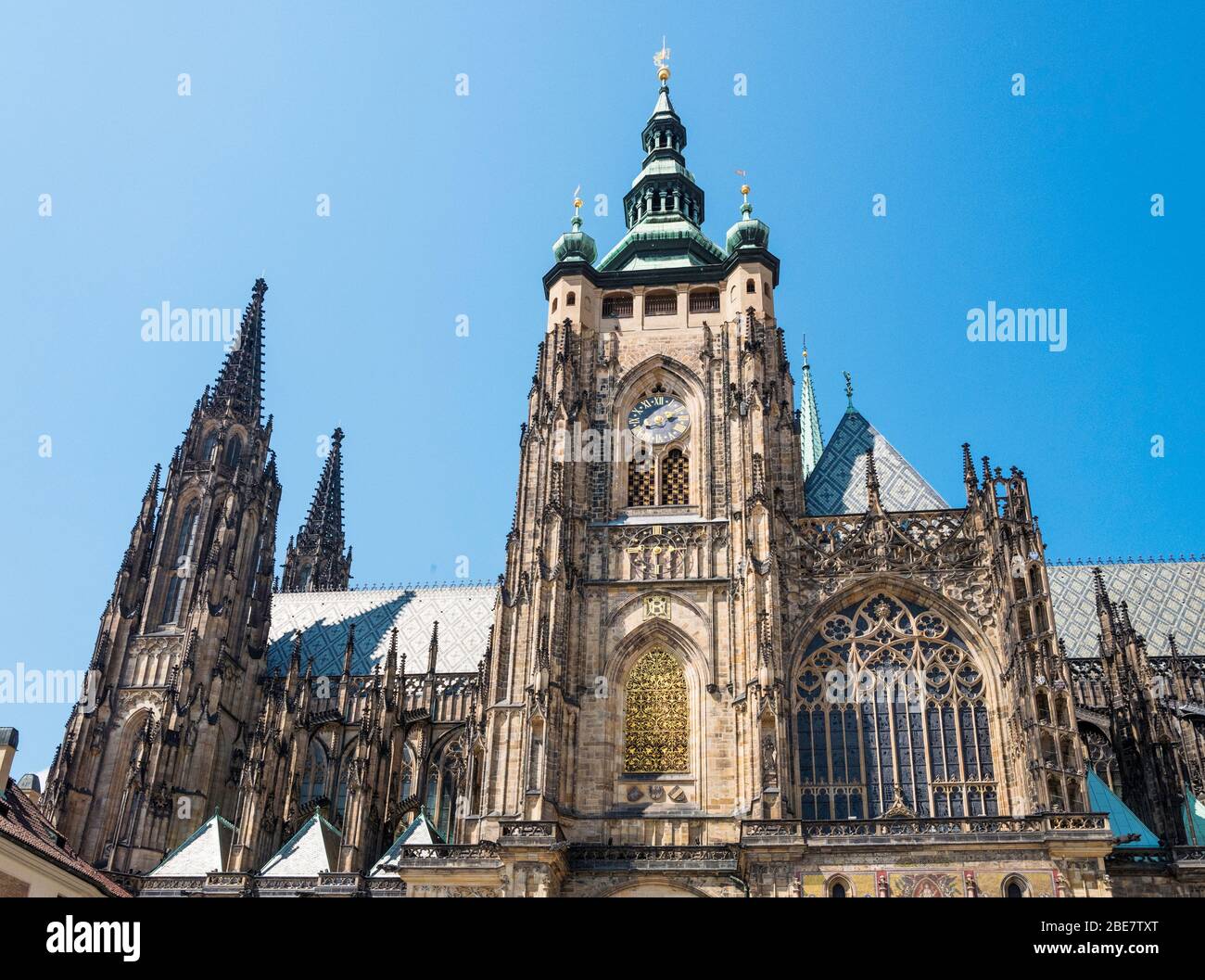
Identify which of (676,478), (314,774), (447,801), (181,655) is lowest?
(447,801)

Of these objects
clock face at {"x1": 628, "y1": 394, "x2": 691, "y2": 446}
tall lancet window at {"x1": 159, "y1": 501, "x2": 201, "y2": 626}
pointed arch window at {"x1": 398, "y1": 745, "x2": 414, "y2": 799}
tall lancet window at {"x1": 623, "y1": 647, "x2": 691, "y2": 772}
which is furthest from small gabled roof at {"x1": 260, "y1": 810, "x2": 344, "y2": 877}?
clock face at {"x1": 628, "y1": 394, "x2": 691, "y2": 446}

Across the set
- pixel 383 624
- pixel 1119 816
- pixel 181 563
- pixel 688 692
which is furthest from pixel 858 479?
pixel 181 563

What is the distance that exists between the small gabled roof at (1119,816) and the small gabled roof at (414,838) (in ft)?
67.3

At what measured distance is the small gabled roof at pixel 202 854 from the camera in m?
40.0

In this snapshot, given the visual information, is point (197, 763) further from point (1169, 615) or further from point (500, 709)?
point (1169, 615)

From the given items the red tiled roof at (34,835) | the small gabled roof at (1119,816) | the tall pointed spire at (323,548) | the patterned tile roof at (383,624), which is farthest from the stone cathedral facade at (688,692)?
the tall pointed spire at (323,548)

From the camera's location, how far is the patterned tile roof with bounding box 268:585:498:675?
2050 inches

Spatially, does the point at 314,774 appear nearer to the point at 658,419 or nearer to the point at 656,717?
the point at 656,717

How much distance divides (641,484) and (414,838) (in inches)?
563

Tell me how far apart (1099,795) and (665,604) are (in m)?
13.8

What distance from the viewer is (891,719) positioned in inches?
1272

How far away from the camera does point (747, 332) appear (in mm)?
38438
